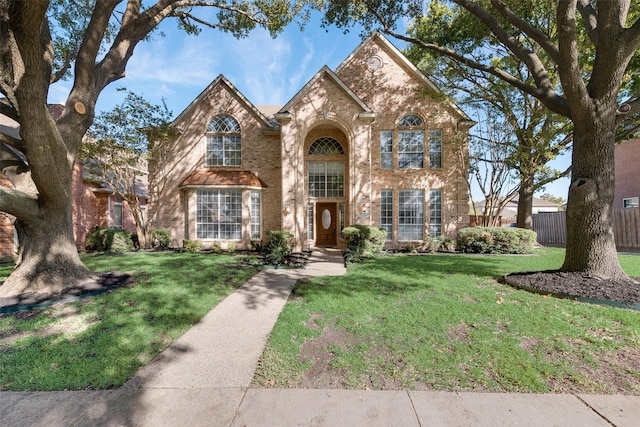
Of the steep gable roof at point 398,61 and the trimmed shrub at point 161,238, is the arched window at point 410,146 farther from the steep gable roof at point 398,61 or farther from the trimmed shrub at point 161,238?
the trimmed shrub at point 161,238

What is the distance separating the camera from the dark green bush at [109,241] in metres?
13.4

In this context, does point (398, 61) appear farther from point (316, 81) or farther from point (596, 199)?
point (596, 199)

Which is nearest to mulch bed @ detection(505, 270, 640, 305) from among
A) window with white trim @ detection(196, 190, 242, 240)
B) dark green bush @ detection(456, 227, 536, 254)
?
dark green bush @ detection(456, 227, 536, 254)

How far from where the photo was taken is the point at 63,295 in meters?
5.79

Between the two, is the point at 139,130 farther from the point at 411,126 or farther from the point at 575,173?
the point at 575,173

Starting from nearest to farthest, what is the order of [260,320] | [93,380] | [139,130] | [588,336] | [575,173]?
[93,380] → [588,336] → [260,320] → [575,173] → [139,130]

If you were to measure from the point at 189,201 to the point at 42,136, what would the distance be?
29.9ft

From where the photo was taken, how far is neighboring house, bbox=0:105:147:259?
11.6 m

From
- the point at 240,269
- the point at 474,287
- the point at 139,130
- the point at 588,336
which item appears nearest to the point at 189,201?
the point at 139,130

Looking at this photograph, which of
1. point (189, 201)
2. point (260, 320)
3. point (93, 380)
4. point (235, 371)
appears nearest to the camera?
point (93, 380)

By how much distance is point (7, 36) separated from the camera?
5.51 meters

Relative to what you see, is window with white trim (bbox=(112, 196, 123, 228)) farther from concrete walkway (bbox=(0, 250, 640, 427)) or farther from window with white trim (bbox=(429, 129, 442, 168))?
window with white trim (bbox=(429, 129, 442, 168))

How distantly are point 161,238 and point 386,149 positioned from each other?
13.3 metres

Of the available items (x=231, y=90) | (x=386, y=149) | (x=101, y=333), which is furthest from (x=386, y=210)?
(x=101, y=333)
